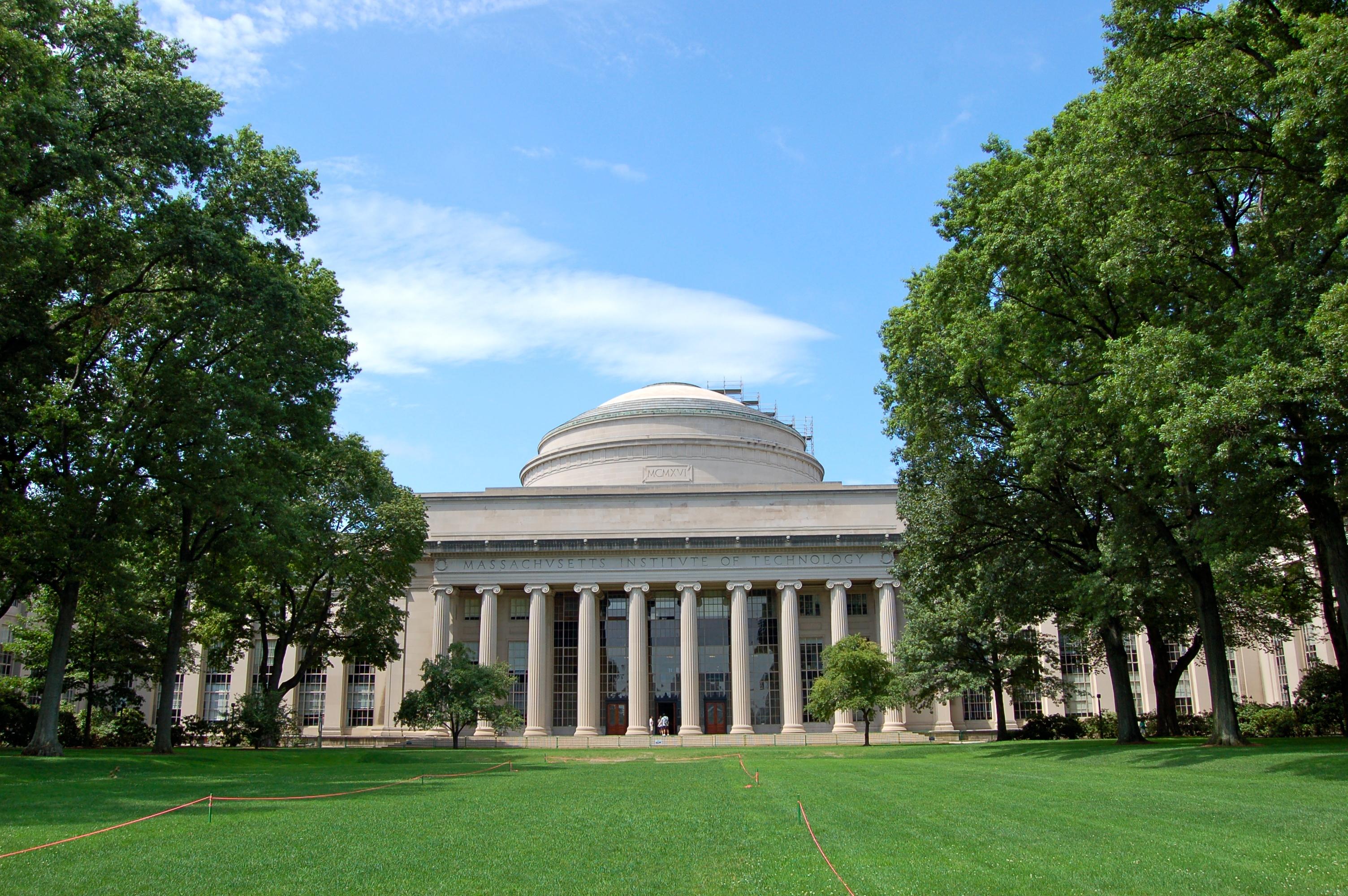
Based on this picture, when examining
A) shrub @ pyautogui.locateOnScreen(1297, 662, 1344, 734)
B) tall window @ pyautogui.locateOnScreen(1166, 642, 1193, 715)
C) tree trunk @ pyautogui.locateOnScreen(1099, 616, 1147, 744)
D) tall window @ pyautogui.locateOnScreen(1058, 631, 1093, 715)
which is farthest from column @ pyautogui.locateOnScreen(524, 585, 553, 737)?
shrub @ pyautogui.locateOnScreen(1297, 662, 1344, 734)

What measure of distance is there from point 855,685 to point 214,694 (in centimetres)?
3871

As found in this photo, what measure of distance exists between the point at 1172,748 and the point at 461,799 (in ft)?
68.3

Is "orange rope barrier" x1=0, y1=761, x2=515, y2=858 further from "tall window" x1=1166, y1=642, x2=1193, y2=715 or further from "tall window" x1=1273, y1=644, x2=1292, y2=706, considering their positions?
"tall window" x1=1273, y1=644, x2=1292, y2=706

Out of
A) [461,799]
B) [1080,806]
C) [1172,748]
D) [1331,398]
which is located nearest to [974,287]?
[1331,398]

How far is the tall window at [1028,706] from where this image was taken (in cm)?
5684

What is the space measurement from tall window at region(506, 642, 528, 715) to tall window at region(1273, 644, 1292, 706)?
42421 millimetres

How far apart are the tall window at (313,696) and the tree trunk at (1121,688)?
146 feet

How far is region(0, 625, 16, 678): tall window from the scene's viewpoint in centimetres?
6100

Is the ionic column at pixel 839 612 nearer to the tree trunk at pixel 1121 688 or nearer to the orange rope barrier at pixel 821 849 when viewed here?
the tree trunk at pixel 1121 688

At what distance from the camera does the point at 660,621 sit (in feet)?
203

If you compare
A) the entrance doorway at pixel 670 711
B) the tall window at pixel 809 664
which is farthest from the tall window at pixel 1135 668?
the entrance doorway at pixel 670 711

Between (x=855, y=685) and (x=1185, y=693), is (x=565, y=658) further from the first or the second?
(x=1185, y=693)

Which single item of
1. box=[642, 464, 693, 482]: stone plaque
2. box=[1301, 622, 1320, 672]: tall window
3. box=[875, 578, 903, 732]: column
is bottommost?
box=[1301, 622, 1320, 672]: tall window

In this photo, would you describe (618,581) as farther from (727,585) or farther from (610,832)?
(610,832)
